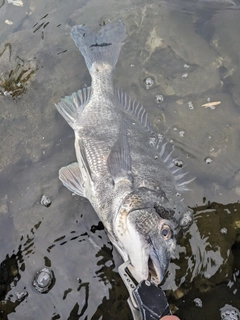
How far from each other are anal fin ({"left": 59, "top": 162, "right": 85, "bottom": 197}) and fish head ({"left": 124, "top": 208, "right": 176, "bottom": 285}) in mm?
1001

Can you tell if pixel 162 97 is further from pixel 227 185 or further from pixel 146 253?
pixel 146 253

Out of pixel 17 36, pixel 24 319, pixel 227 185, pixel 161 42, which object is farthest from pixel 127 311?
pixel 17 36

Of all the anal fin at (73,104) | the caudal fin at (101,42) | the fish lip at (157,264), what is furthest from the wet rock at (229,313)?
the caudal fin at (101,42)

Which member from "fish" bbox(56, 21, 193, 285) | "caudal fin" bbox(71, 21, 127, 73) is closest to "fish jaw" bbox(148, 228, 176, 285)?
"fish" bbox(56, 21, 193, 285)

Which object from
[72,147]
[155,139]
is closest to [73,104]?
[72,147]

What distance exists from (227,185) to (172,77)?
188 cm

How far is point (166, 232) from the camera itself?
136 inches

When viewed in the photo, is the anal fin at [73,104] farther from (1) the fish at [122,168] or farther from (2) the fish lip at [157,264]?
(2) the fish lip at [157,264]

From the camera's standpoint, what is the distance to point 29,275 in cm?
397

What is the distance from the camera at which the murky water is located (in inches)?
155

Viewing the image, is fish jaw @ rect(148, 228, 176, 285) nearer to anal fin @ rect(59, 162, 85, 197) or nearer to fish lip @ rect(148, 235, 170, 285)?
fish lip @ rect(148, 235, 170, 285)

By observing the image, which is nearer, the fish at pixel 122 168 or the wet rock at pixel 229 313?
the fish at pixel 122 168

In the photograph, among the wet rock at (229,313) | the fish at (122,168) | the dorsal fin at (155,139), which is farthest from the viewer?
the dorsal fin at (155,139)

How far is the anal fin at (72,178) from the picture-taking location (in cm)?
436
